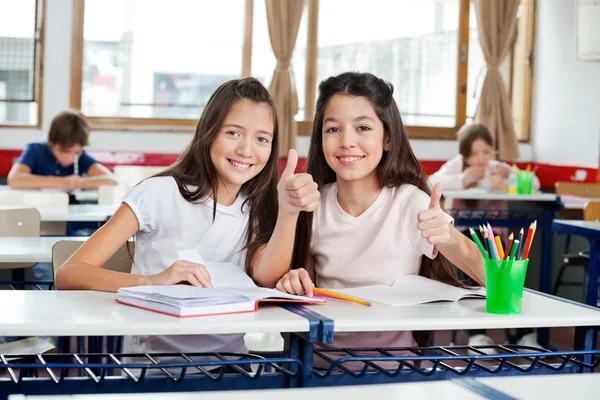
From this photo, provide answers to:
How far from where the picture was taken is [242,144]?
2.18 meters

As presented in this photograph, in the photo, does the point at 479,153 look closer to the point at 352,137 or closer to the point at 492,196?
the point at 492,196

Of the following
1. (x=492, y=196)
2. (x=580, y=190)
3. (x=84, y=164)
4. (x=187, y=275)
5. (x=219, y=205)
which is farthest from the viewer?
(x=580, y=190)

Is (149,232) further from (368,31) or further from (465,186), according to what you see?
(368,31)

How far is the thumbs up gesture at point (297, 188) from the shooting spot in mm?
1906

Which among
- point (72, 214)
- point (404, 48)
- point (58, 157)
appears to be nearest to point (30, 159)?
point (58, 157)

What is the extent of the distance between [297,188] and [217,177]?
38 centimetres

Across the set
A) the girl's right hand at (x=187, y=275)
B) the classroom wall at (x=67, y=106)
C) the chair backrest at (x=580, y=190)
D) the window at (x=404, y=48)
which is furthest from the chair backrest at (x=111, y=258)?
the window at (x=404, y=48)

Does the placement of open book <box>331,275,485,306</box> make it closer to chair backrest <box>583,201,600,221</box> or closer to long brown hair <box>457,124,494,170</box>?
chair backrest <box>583,201,600,221</box>

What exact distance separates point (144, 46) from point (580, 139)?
3.35 metres

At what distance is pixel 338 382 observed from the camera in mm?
1672

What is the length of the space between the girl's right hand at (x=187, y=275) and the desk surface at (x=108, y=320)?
0.13 meters

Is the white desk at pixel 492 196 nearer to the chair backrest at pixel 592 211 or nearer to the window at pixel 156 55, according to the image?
the chair backrest at pixel 592 211

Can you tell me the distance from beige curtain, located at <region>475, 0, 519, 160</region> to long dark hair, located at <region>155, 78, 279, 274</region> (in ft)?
17.1

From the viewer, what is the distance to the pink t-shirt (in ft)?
6.95
